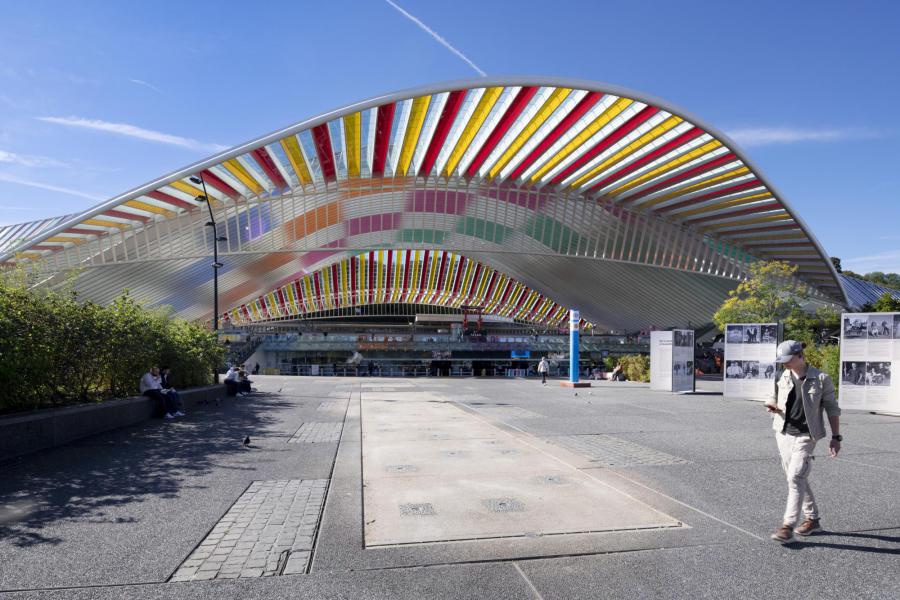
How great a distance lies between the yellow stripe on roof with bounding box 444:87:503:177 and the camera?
23.9 meters

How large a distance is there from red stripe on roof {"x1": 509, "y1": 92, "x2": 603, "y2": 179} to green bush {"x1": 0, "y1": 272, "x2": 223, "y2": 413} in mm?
18219

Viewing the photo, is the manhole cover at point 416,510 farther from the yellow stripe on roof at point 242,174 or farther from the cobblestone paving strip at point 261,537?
the yellow stripe on roof at point 242,174

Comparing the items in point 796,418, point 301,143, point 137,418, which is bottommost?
point 137,418

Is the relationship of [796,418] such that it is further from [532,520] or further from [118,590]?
[118,590]

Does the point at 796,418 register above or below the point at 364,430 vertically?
above

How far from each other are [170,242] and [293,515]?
3238 cm

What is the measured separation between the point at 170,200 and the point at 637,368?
84.5 feet

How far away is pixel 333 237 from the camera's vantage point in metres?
39.9

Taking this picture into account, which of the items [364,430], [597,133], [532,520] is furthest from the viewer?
[597,133]

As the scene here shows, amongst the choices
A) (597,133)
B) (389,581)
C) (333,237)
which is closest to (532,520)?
(389,581)

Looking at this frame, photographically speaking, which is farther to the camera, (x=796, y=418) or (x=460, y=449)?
(x=460, y=449)

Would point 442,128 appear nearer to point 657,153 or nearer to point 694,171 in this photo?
point 657,153

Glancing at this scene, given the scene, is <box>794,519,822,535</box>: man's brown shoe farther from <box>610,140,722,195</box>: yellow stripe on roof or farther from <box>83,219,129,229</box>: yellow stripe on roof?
<box>83,219,129,229</box>: yellow stripe on roof

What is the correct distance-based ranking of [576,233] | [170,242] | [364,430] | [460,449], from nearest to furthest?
[460,449]
[364,430]
[170,242]
[576,233]
